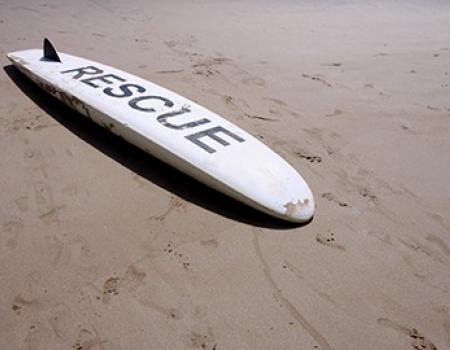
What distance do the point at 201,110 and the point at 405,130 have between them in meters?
1.85

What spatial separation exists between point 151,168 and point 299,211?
1077 millimetres

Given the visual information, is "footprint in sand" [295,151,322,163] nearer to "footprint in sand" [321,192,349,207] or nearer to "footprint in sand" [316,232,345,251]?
"footprint in sand" [321,192,349,207]

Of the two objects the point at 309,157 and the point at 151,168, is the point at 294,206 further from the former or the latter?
the point at 151,168

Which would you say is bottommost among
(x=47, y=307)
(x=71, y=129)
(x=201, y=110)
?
(x=47, y=307)

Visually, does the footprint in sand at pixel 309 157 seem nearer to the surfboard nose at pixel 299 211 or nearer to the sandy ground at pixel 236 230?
the sandy ground at pixel 236 230

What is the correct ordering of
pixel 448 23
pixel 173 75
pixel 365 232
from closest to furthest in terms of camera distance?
pixel 365 232 < pixel 173 75 < pixel 448 23

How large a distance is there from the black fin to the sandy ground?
0.35 meters

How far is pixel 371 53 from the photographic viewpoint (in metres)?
5.27

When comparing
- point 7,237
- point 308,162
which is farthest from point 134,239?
point 308,162

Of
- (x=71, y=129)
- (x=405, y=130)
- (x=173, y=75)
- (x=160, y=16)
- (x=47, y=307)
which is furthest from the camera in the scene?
(x=160, y=16)

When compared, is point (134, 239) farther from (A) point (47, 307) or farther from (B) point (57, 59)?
(B) point (57, 59)

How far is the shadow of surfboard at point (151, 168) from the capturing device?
2.26 m

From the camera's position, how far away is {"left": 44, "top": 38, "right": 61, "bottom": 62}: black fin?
3.58 meters

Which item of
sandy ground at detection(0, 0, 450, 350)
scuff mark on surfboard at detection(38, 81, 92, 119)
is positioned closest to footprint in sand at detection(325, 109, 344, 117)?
sandy ground at detection(0, 0, 450, 350)
